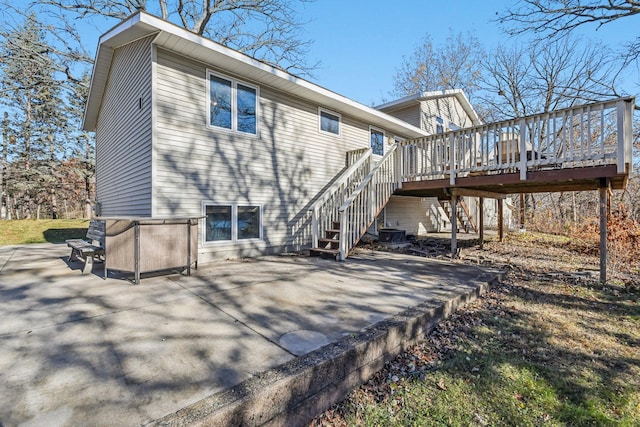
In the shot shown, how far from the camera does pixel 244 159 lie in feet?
22.5

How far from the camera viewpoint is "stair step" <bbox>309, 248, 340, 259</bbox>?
6.54 metres

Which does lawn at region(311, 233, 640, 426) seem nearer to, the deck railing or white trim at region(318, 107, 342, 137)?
the deck railing

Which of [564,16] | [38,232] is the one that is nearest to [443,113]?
[564,16]

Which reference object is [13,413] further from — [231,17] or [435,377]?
[231,17]

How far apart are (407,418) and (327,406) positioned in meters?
0.57

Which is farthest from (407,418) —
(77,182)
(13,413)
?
(77,182)

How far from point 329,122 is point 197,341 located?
7465mm

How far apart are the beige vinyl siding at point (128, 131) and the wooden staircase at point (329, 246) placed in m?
3.56

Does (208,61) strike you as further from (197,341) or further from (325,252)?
(197,341)

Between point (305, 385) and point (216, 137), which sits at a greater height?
point (216, 137)

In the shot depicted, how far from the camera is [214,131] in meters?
6.36

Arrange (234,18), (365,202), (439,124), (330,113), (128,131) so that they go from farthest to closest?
1. (234,18)
2. (439,124)
3. (330,113)
4. (365,202)
5. (128,131)

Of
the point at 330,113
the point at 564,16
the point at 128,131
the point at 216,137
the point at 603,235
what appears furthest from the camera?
the point at 564,16

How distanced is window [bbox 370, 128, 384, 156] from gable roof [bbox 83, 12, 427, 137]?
2.06 ft
